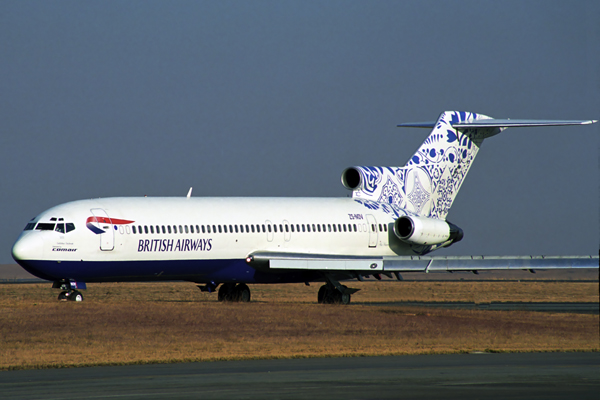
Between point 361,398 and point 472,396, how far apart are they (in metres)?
1.80

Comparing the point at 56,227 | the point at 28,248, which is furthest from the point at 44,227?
the point at 28,248

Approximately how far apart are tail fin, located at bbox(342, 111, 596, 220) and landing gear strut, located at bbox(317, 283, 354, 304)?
6225 mm

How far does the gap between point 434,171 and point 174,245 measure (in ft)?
56.3

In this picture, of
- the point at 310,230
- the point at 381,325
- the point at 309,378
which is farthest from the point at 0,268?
the point at 309,378

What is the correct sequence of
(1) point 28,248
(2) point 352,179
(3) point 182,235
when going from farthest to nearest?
(2) point 352,179 → (3) point 182,235 → (1) point 28,248

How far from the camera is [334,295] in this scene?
1699 inches

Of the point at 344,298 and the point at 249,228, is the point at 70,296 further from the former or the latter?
the point at 344,298

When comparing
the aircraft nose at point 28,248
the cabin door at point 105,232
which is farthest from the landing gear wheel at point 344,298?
the aircraft nose at point 28,248

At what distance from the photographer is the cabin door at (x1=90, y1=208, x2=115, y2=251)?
36.7 metres

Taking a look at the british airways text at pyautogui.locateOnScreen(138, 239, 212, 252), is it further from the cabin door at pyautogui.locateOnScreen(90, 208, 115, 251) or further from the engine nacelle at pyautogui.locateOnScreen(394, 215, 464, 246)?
the engine nacelle at pyautogui.locateOnScreen(394, 215, 464, 246)

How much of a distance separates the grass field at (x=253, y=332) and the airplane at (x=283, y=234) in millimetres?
2328

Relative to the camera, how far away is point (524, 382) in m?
17.6

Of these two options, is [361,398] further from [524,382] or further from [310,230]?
[310,230]

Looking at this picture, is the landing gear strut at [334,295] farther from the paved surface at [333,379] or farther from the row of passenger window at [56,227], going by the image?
the paved surface at [333,379]
